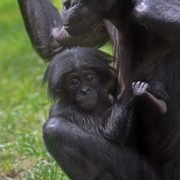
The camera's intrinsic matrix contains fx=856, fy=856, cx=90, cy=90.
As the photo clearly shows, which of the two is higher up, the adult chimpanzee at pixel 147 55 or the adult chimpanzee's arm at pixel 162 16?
the adult chimpanzee's arm at pixel 162 16

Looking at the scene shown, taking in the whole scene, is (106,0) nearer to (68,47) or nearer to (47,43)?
(68,47)

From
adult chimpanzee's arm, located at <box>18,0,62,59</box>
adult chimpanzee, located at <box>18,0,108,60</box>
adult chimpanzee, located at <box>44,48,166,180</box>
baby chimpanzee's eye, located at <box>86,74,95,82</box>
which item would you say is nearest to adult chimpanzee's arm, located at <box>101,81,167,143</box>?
adult chimpanzee, located at <box>44,48,166,180</box>

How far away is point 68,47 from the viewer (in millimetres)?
6375

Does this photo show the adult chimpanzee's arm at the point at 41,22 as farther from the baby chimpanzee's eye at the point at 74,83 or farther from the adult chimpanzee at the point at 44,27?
the baby chimpanzee's eye at the point at 74,83

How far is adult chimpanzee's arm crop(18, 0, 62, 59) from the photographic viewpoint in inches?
268

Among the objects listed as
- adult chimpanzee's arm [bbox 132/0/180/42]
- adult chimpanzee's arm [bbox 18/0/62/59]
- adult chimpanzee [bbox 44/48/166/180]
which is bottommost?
adult chimpanzee's arm [bbox 18/0/62/59]

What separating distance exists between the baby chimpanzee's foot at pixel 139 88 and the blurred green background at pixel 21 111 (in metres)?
1.35

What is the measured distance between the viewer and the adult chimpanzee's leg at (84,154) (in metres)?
5.42

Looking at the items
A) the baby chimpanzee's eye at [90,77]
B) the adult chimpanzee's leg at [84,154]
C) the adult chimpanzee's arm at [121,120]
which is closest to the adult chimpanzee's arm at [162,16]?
the adult chimpanzee's arm at [121,120]

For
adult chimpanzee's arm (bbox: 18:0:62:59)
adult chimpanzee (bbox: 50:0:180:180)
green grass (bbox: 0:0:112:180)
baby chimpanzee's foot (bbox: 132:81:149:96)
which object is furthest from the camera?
green grass (bbox: 0:0:112:180)

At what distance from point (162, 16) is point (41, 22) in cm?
189

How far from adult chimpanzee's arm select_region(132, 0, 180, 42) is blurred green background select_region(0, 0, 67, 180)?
1.69 meters

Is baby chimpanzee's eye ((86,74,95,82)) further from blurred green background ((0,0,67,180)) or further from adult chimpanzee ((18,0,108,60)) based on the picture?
blurred green background ((0,0,67,180))

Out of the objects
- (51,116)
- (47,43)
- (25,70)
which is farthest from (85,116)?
(25,70)
